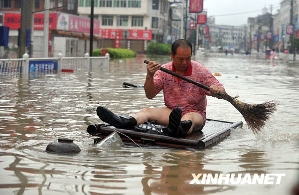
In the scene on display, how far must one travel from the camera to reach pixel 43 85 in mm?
16578

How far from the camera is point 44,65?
2306cm

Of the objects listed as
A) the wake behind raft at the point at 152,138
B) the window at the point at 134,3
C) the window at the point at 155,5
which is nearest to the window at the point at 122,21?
the window at the point at 134,3

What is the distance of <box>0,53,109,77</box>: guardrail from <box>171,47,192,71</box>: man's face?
13.1 metres

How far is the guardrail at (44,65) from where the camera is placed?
19927 mm

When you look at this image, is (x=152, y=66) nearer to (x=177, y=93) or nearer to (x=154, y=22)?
(x=177, y=93)

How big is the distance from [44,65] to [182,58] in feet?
55.2

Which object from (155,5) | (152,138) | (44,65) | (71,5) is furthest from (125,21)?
(152,138)

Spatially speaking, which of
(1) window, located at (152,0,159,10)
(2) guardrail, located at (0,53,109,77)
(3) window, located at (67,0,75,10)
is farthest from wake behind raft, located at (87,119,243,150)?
(1) window, located at (152,0,159,10)

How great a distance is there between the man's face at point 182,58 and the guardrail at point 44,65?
13114mm

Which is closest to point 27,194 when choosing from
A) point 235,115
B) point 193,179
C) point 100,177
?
point 100,177

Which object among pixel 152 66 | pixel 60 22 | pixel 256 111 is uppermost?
pixel 60 22

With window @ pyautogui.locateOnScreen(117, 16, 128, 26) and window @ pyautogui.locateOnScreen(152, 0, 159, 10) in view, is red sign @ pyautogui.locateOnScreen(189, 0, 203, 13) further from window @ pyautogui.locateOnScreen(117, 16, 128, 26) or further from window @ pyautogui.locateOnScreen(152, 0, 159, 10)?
window @ pyautogui.locateOnScreen(152, 0, 159, 10)

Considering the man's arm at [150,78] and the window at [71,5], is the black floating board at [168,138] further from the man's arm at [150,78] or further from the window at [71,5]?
the window at [71,5]

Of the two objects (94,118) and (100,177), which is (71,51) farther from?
(100,177)
